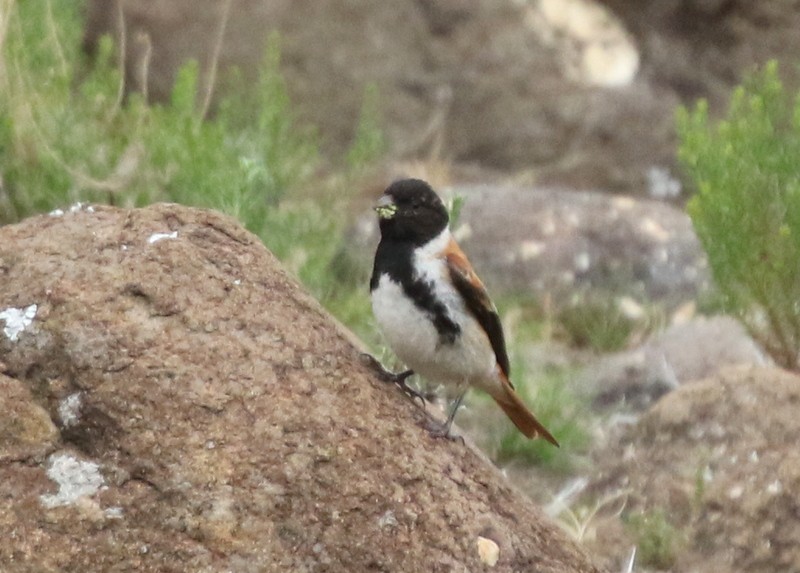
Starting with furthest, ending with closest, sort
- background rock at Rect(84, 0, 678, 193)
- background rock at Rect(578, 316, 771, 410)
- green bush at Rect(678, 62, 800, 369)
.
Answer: background rock at Rect(84, 0, 678, 193) < background rock at Rect(578, 316, 771, 410) < green bush at Rect(678, 62, 800, 369)

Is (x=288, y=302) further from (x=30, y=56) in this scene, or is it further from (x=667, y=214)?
(x=667, y=214)

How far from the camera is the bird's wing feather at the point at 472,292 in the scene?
412cm

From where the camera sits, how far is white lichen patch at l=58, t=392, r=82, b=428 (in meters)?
3.22

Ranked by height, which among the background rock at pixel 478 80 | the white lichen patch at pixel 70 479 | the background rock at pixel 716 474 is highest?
the white lichen patch at pixel 70 479

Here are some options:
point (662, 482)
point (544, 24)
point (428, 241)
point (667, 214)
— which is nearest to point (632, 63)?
point (544, 24)

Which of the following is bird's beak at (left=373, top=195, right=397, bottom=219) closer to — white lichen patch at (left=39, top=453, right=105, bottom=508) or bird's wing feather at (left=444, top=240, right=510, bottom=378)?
bird's wing feather at (left=444, top=240, right=510, bottom=378)

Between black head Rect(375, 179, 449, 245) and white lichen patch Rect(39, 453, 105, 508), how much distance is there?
4.42 ft

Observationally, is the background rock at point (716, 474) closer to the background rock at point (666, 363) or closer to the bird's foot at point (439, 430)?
the background rock at point (666, 363)

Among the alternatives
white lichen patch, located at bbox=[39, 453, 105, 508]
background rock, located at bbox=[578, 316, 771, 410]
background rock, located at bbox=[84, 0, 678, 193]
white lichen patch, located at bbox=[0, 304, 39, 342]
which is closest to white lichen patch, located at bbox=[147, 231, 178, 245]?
white lichen patch, located at bbox=[0, 304, 39, 342]

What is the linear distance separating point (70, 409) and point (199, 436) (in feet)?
1.06

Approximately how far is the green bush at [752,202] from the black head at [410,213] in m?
1.88

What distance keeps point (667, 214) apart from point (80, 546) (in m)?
7.29

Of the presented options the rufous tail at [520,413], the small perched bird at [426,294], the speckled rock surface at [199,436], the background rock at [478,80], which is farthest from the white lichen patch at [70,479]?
the background rock at [478,80]

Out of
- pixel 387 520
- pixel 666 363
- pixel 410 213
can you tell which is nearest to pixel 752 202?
pixel 666 363
